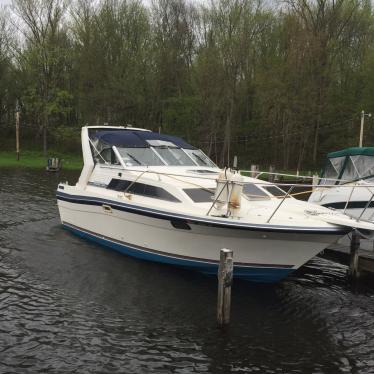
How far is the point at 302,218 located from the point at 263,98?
30195mm

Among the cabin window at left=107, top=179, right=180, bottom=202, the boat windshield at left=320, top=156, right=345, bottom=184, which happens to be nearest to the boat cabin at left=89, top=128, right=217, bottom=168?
the cabin window at left=107, top=179, right=180, bottom=202

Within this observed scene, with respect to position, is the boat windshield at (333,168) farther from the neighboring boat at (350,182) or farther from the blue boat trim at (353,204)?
the blue boat trim at (353,204)

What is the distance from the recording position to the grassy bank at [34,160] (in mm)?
38825

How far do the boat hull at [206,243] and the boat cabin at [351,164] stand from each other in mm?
5870

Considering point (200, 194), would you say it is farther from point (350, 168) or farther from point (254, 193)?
point (350, 168)

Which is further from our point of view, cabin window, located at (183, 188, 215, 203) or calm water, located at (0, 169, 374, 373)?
cabin window, located at (183, 188, 215, 203)

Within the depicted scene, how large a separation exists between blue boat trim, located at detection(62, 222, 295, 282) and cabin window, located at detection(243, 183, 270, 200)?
2136 millimetres

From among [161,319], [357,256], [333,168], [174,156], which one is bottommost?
[161,319]

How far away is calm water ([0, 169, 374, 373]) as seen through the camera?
7793 millimetres

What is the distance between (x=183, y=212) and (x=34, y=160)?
1334 inches

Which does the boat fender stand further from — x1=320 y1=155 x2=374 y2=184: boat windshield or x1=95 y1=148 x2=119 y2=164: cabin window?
x1=320 y1=155 x2=374 y2=184: boat windshield

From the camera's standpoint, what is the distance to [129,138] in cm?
1505

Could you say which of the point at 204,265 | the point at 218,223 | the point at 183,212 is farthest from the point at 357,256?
the point at 183,212

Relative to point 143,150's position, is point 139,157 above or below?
below
